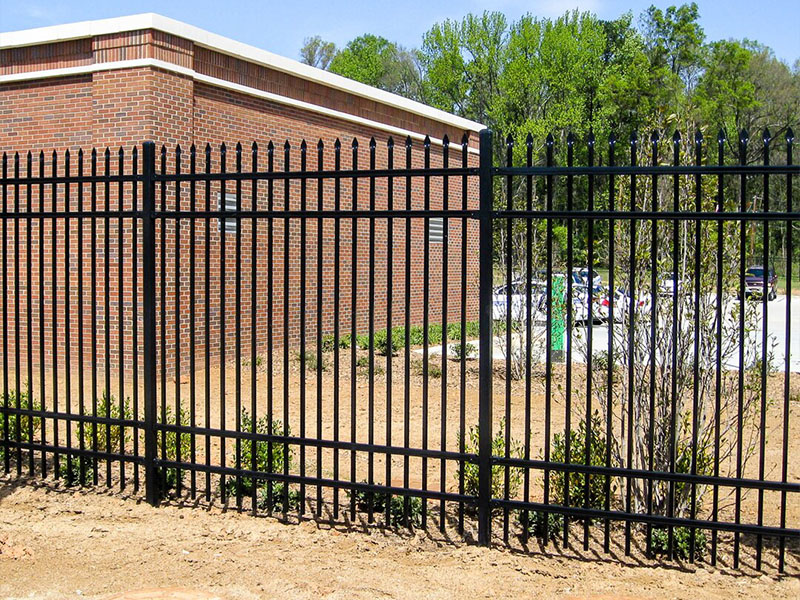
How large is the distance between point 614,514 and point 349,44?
184 feet

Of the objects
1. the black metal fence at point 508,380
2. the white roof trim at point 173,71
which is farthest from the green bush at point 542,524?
the white roof trim at point 173,71

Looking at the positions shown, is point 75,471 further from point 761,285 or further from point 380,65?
point 380,65

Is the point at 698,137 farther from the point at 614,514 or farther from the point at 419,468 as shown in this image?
the point at 419,468

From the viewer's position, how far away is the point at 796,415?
30.4 ft

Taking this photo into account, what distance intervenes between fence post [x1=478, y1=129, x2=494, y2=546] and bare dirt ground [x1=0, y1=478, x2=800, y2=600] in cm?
26

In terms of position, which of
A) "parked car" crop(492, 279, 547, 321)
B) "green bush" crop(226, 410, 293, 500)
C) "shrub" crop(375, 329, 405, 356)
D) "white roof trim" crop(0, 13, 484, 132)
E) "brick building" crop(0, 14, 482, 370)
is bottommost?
"green bush" crop(226, 410, 293, 500)

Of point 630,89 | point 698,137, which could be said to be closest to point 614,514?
point 698,137

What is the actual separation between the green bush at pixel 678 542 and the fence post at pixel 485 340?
3.08ft

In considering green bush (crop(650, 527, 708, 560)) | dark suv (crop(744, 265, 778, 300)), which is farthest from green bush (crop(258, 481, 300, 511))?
dark suv (crop(744, 265, 778, 300))

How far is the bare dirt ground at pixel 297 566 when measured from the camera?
4.17 m

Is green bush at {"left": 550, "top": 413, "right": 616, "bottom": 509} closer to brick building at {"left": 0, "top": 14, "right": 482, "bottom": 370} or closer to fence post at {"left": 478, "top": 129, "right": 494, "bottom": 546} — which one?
fence post at {"left": 478, "top": 129, "right": 494, "bottom": 546}

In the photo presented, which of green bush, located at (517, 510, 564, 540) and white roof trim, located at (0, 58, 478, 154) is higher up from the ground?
white roof trim, located at (0, 58, 478, 154)

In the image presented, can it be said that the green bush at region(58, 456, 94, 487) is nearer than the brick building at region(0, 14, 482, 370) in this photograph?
Yes

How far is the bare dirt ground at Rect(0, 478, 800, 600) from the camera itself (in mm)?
4172
